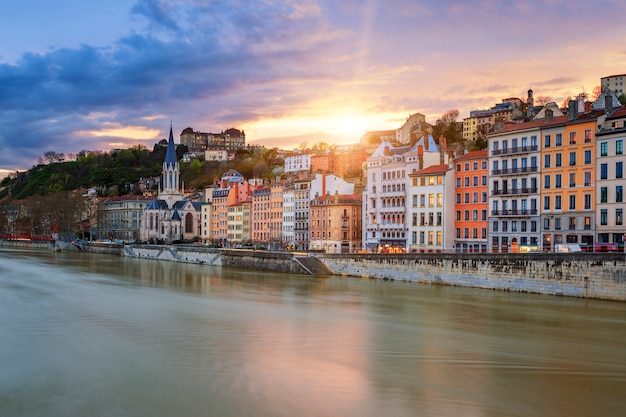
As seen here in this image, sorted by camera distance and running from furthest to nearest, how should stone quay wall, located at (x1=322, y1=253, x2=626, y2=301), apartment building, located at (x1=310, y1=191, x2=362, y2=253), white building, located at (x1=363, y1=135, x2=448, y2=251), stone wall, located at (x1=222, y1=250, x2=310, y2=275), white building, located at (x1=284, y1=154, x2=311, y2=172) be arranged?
white building, located at (x1=284, y1=154, x2=311, y2=172), apartment building, located at (x1=310, y1=191, x2=362, y2=253), white building, located at (x1=363, y1=135, x2=448, y2=251), stone wall, located at (x1=222, y1=250, x2=310, y2=275), stone quay wall, located at (x1=322, y1=253, x2=626, y2=301)

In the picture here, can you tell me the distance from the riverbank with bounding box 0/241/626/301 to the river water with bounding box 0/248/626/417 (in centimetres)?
109

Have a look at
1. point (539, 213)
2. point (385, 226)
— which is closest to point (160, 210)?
point (385, 226)

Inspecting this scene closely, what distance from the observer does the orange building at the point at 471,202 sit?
168 ft

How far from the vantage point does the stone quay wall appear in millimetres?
31688

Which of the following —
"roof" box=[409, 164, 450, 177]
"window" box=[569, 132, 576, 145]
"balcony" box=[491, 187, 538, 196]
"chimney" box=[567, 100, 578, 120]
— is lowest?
"balcony" box=[491, 187, 538, 196]

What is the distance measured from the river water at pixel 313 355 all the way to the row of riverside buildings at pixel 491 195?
11.4 metres

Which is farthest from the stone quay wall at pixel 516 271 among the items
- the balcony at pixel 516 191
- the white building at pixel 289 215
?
the white building at pixel 289 215

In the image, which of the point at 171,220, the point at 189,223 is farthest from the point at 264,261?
the point at 171,220

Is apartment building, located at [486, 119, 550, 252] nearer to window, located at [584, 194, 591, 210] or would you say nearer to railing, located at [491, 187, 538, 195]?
railing, located at [491, 187, 538, 195]

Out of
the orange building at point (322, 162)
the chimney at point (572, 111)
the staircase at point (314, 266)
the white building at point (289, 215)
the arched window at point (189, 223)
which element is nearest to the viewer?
the chimney at point (572, 111)

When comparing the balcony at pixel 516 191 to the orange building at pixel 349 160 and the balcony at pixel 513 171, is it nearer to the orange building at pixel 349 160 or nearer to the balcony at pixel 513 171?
the balcony at pixel 513 171

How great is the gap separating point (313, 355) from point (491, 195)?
3212cm

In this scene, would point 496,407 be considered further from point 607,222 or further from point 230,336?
point 607,222

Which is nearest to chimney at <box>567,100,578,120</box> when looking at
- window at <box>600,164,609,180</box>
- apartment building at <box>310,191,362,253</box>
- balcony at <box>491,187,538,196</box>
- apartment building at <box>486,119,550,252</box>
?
apartment building at <box>486,119,550,252</box>
